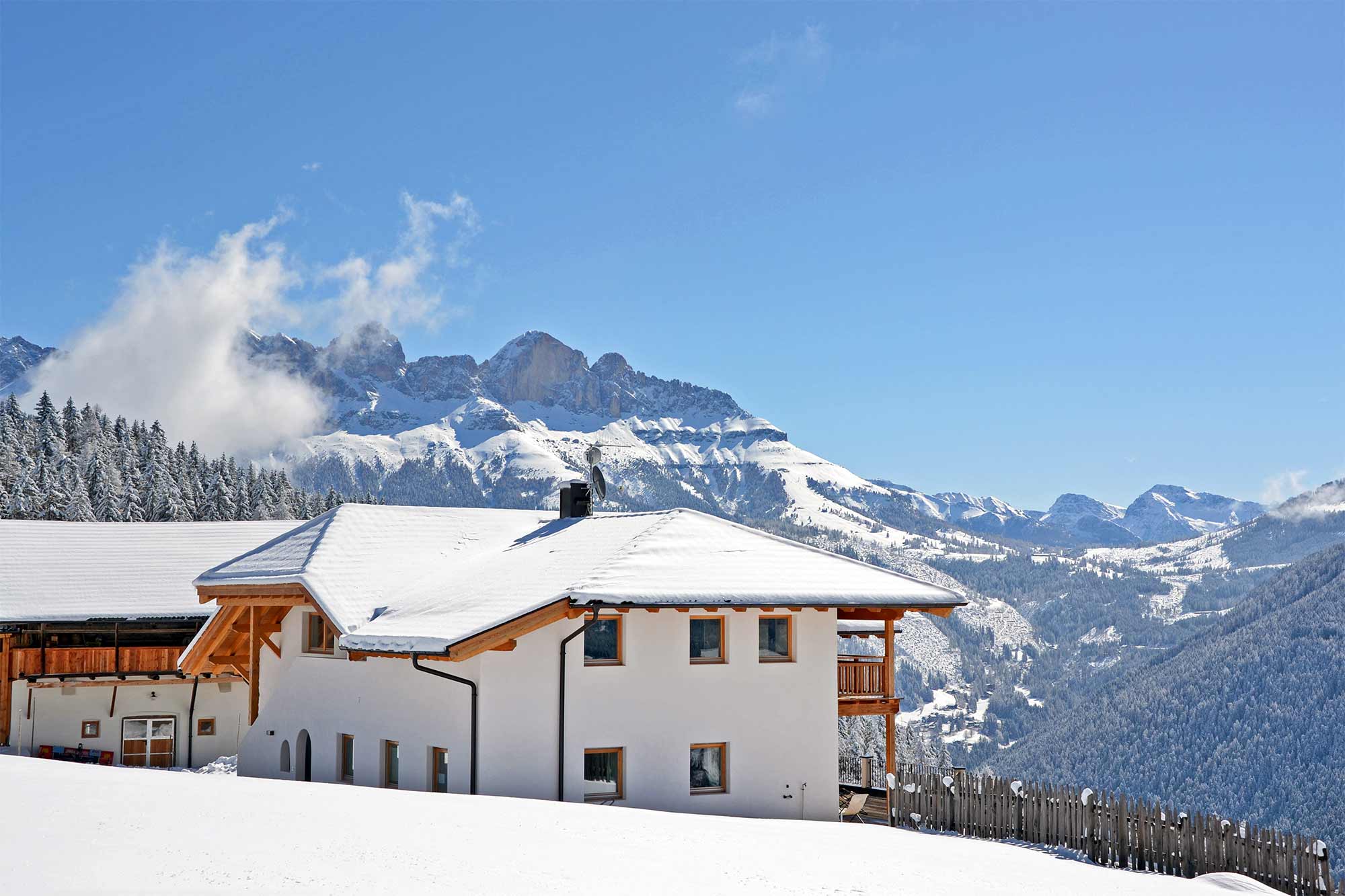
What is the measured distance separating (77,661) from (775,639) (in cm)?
2220

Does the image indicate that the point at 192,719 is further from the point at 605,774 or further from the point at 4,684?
the point at 605,774

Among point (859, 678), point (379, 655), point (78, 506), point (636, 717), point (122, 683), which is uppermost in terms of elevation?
point (78, 506)

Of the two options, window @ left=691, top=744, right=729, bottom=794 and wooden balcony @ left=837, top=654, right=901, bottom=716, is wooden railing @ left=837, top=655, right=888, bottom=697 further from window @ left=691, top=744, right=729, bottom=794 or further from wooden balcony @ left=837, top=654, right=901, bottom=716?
window @ left=691, top=744, right=729, bottom=794

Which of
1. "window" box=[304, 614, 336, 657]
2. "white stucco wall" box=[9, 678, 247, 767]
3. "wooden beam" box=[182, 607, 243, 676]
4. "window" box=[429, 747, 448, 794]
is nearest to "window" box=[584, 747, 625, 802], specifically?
"window" box=[429, 747, 448, 794]

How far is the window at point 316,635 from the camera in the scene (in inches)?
1073

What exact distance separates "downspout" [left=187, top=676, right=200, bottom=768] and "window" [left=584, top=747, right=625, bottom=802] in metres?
20.3

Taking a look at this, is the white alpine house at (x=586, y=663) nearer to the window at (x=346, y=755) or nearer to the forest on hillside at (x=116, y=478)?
the window at (x=346, y=755)

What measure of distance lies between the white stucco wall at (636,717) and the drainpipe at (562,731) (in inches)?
4.3

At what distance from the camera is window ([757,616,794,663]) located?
2375 cm

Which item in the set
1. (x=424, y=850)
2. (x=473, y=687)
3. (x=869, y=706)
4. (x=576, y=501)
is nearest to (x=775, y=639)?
(x=869, y=706)

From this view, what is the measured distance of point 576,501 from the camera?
3086 cm

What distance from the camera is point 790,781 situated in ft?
77.1

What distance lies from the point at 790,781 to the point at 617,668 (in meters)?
4.31

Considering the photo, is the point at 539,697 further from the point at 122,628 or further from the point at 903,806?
the point at 122,628
